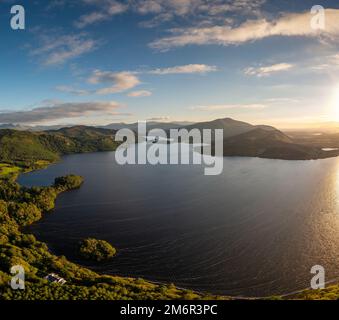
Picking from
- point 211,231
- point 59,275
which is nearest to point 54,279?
point 59,275

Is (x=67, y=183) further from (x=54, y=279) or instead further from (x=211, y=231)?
(x=54, y=279)

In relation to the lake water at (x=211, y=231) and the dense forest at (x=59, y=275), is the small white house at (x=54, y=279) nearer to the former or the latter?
the dense forest at (x=59, y=275)

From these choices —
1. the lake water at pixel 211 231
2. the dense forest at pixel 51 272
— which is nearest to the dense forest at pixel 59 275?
the dense forest at pixel 51 272

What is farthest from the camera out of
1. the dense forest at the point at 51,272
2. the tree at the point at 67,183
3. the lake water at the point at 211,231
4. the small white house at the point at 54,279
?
the tree at the point at 67,183

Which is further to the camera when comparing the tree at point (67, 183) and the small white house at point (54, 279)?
the tree at point (67, 183)

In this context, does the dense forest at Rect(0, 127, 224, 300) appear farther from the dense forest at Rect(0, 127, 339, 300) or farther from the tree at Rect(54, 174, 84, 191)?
the tree at Rect(54, 174, 84, 191)

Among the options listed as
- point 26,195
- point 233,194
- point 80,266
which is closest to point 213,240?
point 80,266

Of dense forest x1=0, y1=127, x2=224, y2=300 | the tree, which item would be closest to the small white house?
dense forest x1=0, y1=127, x2=224, y2=300
